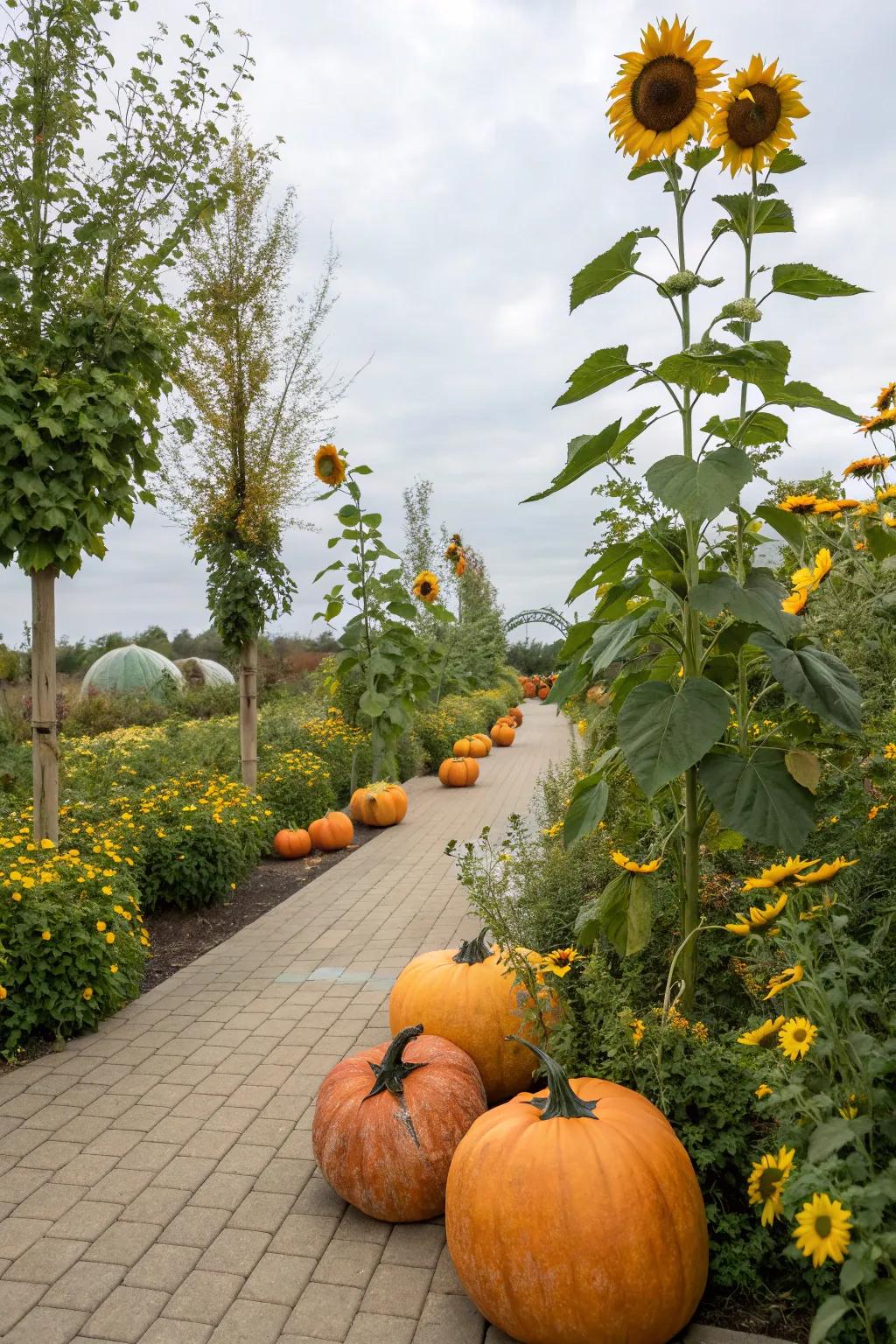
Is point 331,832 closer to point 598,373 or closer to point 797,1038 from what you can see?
point 598,373

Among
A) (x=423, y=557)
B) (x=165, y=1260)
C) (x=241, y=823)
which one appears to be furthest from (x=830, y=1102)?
(x=423, y=557)

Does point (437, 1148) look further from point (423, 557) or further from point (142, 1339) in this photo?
point (423, 557)

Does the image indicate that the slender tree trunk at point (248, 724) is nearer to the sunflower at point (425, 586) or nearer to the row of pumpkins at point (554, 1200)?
the sunflower at point (425, 586)

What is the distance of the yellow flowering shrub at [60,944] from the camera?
12.9 feet

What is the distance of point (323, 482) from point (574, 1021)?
685 cm

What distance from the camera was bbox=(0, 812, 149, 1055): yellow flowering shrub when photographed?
12.9ft

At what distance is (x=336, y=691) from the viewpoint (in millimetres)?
10148

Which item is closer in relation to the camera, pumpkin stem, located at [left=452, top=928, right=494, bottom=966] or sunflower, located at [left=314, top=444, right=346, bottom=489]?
pumpkin stem, located at [left=452, top=928, right=494, bottom=966]

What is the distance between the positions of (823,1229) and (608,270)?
7.15ft

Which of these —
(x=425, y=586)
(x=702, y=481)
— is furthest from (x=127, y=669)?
(x=702, y=481)

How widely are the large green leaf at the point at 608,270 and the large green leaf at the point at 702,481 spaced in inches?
23.2

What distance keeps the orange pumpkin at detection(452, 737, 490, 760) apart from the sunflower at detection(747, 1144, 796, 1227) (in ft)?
36.3

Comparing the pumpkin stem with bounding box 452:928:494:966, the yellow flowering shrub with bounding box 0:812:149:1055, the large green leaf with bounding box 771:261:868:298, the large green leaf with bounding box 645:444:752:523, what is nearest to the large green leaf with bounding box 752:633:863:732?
the large green leaf with bounding box 645:444:752:523

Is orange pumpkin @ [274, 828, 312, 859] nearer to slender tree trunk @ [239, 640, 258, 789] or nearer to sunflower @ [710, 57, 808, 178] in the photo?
slender tree trunk @ [239, 640, 258, 789]
